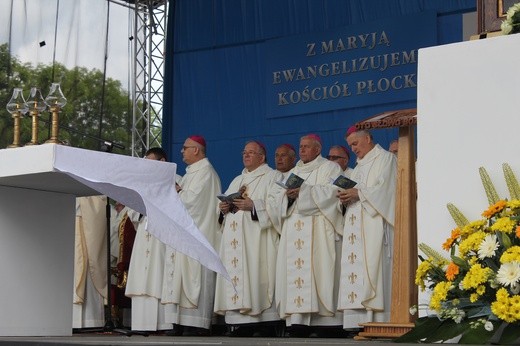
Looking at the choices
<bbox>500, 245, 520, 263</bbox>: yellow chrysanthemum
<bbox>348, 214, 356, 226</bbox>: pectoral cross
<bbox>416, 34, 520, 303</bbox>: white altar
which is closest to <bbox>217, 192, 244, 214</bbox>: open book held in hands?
<bbox>348, 214, 356, 226</bbox>: pectoral cross

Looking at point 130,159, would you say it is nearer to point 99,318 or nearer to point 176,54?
point 99,318

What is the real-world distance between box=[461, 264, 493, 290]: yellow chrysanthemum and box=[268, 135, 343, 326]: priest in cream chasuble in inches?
191

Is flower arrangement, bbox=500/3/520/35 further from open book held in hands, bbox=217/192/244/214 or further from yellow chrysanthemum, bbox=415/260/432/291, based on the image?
open book held in hands, bbox=217/192/244/214

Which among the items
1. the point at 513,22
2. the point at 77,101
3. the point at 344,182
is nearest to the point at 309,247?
the point at 344,182

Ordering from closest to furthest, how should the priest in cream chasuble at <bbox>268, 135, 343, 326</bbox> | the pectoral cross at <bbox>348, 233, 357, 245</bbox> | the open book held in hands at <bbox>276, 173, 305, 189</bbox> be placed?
the open book held in hands at <bbox>276, 173, 305, 189</bbox>
the pectoral cross at <bbox>348, 233, 357, 245</bbox>
the priest in cream chasuble at <bbox>268, 135, 343, 326</bbox>

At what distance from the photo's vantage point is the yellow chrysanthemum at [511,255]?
14.7 feet


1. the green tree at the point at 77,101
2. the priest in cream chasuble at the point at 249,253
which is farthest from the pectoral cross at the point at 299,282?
the green tree at the point at 77,101

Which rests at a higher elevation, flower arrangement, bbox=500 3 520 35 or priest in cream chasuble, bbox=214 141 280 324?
flower arrangement, bbox=500 3 520 35

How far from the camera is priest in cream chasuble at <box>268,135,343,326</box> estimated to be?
9578 mm

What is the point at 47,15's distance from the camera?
14.7 meters

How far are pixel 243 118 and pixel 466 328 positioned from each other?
931 cm

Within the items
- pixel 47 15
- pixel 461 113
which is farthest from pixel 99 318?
pixel 461 113

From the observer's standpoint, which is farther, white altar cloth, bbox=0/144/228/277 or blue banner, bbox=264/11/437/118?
blue banner, bbox=264/11/437/118

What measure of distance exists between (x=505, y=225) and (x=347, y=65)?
856 cm
